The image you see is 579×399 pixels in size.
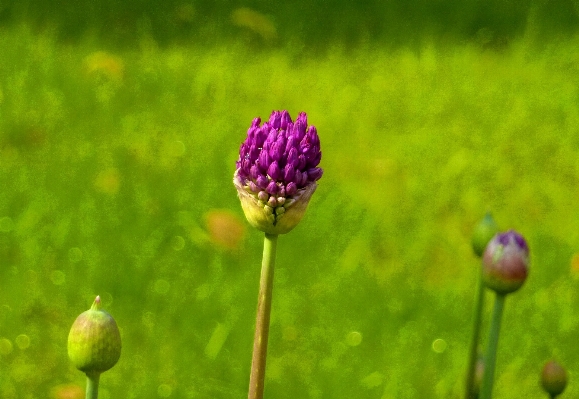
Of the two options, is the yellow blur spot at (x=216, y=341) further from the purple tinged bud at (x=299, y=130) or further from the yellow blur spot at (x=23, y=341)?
the purple tinged bud at (x=299, y=130)

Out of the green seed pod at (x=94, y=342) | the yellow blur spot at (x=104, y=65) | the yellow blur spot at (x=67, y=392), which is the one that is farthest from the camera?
the yellow blur spot at (x=104, y=65)

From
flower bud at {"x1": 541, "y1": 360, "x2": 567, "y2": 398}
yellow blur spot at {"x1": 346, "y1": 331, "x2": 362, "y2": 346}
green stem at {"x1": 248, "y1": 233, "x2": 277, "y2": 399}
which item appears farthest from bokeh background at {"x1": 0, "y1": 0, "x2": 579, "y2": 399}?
green stem at {"x1": 248, "y1": 233, "x2": 277, "y2": 399}

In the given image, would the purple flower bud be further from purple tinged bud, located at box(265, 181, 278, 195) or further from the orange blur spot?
the orange blur spot

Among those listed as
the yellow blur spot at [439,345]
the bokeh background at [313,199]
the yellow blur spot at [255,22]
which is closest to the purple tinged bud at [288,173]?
the bokeh background at [313,199]

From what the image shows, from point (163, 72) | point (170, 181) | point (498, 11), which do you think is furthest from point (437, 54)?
point (170, 181)

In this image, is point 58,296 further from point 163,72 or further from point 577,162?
point 577,162

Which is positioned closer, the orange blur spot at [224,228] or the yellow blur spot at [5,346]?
the yellow blur spot at [5,346]

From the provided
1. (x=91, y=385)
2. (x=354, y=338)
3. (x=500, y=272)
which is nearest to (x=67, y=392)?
(x=354, y=338)

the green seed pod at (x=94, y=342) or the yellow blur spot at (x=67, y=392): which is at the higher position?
the green seed pod at (x=94, y=342)
